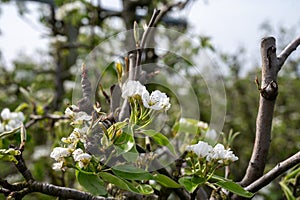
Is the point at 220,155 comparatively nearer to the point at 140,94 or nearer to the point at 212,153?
the point at 212,153

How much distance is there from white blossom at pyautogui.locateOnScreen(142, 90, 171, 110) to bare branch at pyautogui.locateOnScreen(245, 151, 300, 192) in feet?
0.46

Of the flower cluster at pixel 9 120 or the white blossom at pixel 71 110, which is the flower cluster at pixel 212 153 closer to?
the white blossom at pixel 71 110

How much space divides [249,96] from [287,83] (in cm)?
47

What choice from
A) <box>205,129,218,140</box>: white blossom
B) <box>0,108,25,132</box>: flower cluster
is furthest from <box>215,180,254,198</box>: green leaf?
<box>0,108,25,132</box>: flower cluster

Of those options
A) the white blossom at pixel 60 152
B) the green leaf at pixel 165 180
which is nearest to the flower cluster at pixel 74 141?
the white blossom at pixel 60 152

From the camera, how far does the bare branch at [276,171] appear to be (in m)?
0.48

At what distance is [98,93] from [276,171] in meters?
0.83

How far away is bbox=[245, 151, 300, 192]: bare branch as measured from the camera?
1.58 feet

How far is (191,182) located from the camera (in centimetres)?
49

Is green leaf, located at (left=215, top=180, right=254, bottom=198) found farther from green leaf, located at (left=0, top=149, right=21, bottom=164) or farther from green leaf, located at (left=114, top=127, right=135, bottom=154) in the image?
green leaf, located at (left=0, top=149, right=21, bottom=164)

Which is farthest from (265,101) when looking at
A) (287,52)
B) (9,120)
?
(9,120)

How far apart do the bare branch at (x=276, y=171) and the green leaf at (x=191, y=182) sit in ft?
0.21

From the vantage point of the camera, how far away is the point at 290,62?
182 inches

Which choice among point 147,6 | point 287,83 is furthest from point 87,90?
point 287,83
